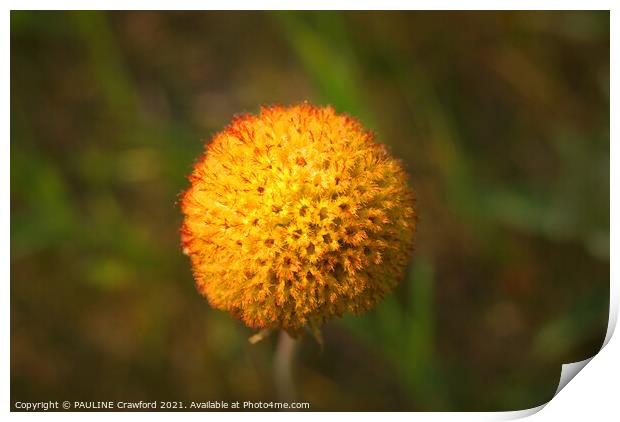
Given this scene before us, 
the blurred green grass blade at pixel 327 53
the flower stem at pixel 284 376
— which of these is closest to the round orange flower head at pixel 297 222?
the flower stem at pixel 284 376

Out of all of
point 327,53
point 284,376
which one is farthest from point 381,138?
point 284,376

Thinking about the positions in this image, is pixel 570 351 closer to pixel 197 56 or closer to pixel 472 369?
pixel 472 369

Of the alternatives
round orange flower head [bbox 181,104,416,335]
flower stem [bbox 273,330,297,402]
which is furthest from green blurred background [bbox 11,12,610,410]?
round orange flower head [bbox 181,104,416,335]

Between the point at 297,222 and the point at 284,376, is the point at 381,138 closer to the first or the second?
the point at 284,376

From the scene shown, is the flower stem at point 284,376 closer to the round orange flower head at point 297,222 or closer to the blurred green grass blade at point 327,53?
the round orange flower head at point 297,222

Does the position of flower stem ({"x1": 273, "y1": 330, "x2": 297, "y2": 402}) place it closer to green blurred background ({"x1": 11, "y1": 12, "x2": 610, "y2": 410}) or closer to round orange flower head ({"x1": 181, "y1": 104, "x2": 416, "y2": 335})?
green blurred background ({"x1": 11, "y1": 12, "x2": 610, "y2": 410})
